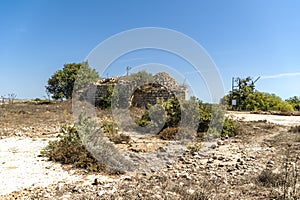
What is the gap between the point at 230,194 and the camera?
10.6 ft

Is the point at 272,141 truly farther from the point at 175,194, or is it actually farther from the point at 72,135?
the point at 72,135

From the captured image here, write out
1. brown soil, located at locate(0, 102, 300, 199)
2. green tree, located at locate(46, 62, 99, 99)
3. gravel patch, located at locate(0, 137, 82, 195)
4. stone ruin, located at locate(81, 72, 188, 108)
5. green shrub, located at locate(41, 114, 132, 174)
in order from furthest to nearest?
green tree, located at locate(46, 62, 99, 99) → stone ruin, located at locate(81, 72, 188, 108) → green shrub, located at locate(41, 114, 132, 174) → gravel patch, located at locate(0, 137, 82, 195) → brown soil, located at locate(0, 102, 300, 199)

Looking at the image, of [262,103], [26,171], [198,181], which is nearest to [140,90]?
[26,171]

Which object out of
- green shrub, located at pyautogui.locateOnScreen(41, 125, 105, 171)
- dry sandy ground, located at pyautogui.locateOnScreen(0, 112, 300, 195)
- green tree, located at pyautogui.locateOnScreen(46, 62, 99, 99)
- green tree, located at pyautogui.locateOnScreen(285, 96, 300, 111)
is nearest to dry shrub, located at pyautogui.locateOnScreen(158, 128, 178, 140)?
green shrub, located at pyautogui.locateOnScreen(41, 125, 105, 171)

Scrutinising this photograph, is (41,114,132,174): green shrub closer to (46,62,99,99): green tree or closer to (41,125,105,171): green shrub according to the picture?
(41,125,105,171): green shrub

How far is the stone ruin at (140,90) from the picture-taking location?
16281mm

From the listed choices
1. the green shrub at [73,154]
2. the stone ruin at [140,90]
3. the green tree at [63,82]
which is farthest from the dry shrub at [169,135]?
the green tree at [63,82]

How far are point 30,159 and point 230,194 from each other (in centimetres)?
398

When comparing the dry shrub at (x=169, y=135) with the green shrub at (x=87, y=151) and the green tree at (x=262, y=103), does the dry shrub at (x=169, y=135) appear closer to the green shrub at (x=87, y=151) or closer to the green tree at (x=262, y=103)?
the green shrub at (x=87, y=151)

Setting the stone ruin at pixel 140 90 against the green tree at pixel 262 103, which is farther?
the green tree at pixel 262 103

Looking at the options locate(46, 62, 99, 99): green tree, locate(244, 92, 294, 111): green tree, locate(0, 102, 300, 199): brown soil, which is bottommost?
locate(0, 102, 300, 199): brown soil

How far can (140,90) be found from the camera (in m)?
17.2

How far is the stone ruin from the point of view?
16281 mm

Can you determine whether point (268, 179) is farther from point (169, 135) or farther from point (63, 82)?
point (63, 82)
